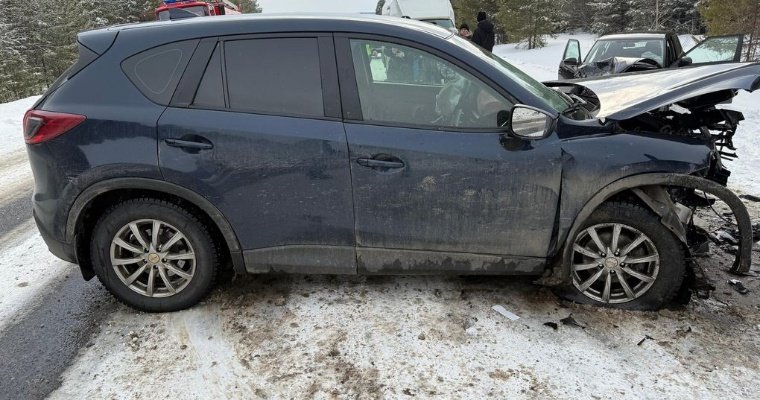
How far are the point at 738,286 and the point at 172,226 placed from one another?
3.78 m

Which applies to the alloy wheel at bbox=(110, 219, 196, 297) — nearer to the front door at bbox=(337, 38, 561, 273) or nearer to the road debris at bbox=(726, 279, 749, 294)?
the front door at bbox=(337, 38, 561, 273)

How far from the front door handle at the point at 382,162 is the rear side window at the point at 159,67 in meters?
1.22

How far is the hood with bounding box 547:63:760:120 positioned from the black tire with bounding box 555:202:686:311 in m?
0.57

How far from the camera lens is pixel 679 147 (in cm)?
289

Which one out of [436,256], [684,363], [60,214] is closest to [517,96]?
[436,256]

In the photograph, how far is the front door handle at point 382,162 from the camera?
283 centimetres

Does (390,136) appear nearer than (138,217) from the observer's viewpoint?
Yes

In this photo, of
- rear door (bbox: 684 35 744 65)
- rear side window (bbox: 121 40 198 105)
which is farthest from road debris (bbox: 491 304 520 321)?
rear door (bbox: 684 35 744 65)

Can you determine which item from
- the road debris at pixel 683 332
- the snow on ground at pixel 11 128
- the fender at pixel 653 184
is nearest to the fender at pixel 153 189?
the fender at pixel 653 184

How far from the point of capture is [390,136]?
282cm

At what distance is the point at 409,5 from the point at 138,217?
49.8 ft

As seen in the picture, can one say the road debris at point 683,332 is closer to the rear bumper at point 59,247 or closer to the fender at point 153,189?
the fender at point 153,189

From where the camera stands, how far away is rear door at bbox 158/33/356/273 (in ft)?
9.42

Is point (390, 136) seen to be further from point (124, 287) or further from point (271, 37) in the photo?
point (124, 287)
